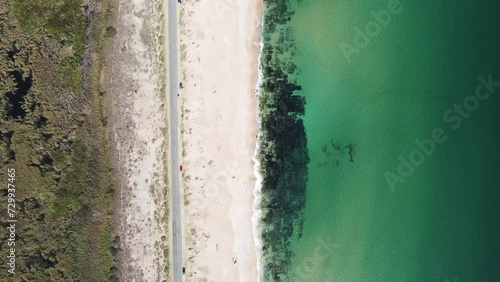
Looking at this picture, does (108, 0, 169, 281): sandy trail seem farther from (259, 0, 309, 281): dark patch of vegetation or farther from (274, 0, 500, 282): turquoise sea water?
(274, 0, 500, 282): turquoise sea water

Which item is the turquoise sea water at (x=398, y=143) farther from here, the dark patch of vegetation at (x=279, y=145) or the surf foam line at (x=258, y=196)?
the surf foam line at (x=258, y=196)

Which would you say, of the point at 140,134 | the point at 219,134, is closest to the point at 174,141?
the point at 140,134

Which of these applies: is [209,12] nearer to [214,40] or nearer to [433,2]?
[214,40]

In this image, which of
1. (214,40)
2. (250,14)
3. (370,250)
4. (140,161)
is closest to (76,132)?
(140,161)

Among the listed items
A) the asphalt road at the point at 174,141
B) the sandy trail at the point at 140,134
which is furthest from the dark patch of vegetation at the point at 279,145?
the sandy trail at the point at 140,134

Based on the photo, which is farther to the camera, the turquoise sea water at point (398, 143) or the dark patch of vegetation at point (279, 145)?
the turquoise sea water at point (398, 143)

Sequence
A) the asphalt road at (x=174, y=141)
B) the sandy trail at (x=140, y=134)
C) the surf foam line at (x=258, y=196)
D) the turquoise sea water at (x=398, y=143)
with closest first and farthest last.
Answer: the sandy trail at (x=140, y=134)
the asphalt road at (x=174, y=141)
the surf foam line at (x=258, y=196)
the turquoise sea water at (x=398, y=143)

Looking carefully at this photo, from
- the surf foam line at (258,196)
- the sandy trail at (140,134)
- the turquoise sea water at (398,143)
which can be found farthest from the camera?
the turquoise sea water at (398,143)

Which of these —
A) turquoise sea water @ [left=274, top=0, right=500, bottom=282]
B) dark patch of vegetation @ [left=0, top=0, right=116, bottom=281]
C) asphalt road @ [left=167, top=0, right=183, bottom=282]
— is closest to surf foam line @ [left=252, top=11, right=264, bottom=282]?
turquoise sea water @ [left=274, top=0, right=500, bottom=282]
